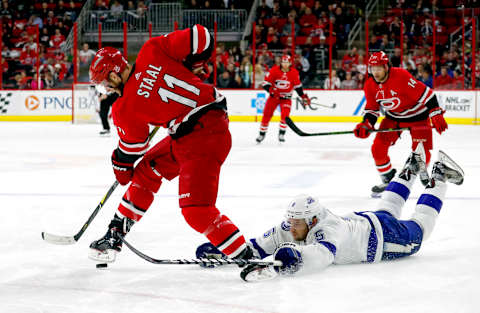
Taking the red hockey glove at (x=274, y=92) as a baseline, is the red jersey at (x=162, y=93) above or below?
above

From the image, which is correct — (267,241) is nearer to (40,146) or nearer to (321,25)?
(40,146)

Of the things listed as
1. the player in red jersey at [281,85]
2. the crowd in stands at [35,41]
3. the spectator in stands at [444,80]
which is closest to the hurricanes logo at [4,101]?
the crowd in stands at [35,41]

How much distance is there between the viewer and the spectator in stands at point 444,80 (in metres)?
12.4

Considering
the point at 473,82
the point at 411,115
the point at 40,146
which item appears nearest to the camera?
the point at 411,115

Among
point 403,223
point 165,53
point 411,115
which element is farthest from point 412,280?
point 411,115

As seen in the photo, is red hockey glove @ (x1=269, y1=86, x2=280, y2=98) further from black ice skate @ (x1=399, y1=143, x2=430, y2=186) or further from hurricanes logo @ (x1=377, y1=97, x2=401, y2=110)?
black ice skate @ (x1=399, y1=143, x2=430, y2=186)

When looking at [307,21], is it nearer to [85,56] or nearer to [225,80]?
[225,80]

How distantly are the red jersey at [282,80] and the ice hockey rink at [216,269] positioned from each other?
2.73 meters

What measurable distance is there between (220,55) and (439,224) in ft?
34.3

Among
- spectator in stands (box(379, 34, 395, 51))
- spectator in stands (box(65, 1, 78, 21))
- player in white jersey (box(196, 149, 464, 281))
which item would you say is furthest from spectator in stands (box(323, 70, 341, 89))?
player in white jersey (box(196, 149, 464, 281))

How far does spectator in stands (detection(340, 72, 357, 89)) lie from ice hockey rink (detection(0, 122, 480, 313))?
579cm

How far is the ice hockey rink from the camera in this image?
2398 millimetres

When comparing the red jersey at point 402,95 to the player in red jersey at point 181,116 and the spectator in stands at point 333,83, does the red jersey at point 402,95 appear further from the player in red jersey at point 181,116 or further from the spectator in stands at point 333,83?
the spectator in stands at point 333,83

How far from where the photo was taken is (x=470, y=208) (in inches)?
171
